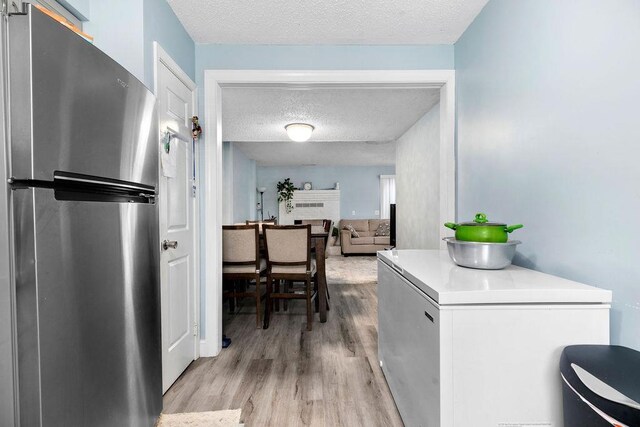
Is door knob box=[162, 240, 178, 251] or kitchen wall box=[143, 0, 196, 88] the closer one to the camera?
kitchen wall box=[143, 0, 196, 88]

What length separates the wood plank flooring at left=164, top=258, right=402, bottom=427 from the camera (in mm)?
1569

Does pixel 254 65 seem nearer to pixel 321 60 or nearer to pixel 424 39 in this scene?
pixel 321 60

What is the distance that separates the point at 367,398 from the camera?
5.55ft

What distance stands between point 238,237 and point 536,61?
251 centimetres

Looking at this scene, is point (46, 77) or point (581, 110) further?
point (581, 110)

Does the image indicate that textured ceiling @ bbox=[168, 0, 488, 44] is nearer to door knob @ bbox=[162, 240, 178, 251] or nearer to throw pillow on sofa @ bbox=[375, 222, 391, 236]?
door knob @ bbox=[162, 240, 178, 251]

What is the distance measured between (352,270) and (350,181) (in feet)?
11.2

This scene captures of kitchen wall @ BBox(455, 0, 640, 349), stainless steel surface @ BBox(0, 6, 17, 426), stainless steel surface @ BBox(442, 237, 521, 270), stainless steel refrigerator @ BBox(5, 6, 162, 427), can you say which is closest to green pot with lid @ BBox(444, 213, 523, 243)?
stainless steel surface @ BBox(442, 237, 521, 270)

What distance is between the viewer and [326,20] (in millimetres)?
1914

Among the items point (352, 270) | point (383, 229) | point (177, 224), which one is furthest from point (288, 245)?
point (383, 229)

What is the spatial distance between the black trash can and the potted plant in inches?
296

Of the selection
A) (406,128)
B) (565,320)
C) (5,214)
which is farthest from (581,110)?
(406,128)

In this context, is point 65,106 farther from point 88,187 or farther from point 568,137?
point 568,137

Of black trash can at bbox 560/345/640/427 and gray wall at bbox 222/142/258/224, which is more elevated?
gray wall at bbox 222/142/258/224
